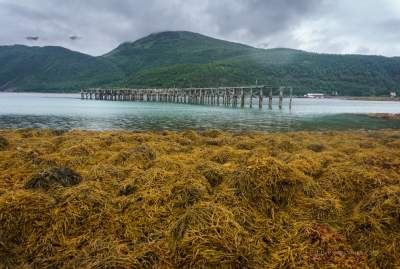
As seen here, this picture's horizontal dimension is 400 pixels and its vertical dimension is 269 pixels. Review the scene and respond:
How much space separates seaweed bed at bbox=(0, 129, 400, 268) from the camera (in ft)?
12.0

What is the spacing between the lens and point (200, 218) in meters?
3.98

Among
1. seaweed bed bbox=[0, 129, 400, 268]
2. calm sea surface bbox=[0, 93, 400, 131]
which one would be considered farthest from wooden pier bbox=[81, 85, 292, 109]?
seaweed bed bbox=[0, 129, 400, 268]

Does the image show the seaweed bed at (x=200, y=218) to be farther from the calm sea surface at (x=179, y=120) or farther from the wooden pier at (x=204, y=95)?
the wooden pier at (x=204, y=95)

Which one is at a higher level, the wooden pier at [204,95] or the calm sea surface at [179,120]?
the wooden pier at [204,95]

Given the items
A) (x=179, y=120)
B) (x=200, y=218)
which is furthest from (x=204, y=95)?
(x=200, y=218)

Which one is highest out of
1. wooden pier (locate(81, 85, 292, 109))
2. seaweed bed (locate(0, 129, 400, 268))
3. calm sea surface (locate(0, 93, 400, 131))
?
wooden pier (locate(81, 85, 292, 109))

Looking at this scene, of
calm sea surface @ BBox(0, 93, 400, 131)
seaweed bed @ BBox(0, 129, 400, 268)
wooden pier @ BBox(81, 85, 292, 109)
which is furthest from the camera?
wooden pier @ BBox(81, 85, 292, 109)

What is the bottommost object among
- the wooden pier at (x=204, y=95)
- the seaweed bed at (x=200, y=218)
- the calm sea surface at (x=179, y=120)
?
the calm sea surface at (x=179, y=120)

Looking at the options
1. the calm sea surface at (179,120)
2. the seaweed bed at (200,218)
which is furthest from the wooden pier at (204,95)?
the seaweed bed at (200,218)

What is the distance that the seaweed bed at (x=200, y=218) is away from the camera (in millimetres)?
3664

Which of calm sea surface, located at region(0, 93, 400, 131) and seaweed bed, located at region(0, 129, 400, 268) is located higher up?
seaweed bed, located at region(0, 129, 400, 268)

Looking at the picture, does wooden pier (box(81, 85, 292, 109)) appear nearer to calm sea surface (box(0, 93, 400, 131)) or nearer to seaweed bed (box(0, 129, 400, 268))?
calm sea surface (box(0, 93, 400, 131))

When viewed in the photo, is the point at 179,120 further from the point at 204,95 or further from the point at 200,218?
the point at 204,95

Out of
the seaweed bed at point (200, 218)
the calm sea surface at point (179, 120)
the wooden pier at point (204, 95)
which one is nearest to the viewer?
the seaweed bed at point (200, 218)
